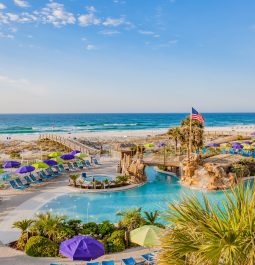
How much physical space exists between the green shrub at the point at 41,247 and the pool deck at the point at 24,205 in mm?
280

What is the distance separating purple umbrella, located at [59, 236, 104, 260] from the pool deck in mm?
2096

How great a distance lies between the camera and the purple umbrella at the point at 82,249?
9.92 metres

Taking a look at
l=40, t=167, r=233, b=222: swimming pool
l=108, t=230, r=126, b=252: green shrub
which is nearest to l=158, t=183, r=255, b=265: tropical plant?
l=108, t=230, r=126, b=252: green shrub

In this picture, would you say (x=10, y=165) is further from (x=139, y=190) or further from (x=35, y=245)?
(x=35, y=245)

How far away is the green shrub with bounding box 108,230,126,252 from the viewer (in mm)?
12969

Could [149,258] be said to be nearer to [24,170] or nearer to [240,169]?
[24,170]

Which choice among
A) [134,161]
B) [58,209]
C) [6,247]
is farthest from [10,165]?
[6,247]

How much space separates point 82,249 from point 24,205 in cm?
1055

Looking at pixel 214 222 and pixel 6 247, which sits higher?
pixel 214 222

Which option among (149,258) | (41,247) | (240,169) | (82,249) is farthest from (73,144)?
(82,249)

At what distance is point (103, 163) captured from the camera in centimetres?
3328

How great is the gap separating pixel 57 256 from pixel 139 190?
38.7ft

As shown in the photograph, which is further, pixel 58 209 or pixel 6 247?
pixel 58 209

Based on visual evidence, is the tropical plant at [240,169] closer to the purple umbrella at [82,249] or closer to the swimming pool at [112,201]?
the swimming pool at [112,201]
